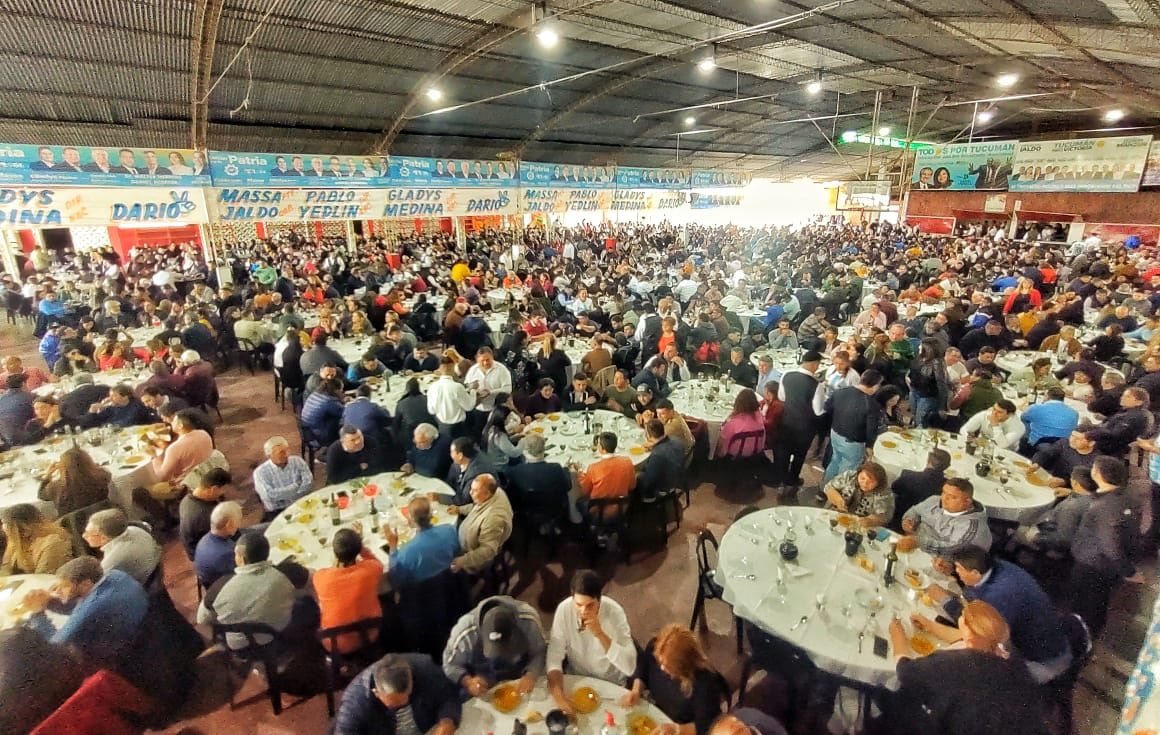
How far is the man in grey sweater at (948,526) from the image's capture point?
10.8 ft

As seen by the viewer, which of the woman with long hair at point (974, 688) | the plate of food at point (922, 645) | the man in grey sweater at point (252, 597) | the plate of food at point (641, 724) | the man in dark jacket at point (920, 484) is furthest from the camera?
the man in dark jacket at point (920, 484)

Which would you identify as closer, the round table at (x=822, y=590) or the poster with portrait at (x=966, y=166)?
the round table at (x=822, y=590)

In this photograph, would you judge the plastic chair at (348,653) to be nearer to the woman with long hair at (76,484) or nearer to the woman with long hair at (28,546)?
the woman with long hair at (28,546)

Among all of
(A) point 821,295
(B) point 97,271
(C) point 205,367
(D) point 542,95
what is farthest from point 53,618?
(D) point 542,95

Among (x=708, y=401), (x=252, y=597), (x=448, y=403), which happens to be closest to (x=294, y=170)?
(x=448, y=403)

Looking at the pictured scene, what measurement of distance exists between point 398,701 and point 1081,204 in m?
26.7

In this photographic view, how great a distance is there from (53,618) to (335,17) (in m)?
10.1

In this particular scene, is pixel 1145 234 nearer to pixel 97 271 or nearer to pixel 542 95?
pixel 542 95

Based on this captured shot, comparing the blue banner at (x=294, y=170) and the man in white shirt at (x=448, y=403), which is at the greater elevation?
the blue banner at (x=294, y=170)

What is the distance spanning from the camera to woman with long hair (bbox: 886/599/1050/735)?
220 cm

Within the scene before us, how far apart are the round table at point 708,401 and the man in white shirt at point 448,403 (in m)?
2.18

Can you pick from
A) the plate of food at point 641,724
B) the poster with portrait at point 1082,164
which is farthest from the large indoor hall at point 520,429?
the poster with portrait at point 1082,164

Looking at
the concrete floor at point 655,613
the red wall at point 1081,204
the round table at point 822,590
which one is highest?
the red wall at point 1081,204

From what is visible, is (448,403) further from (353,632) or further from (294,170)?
(294,170)
